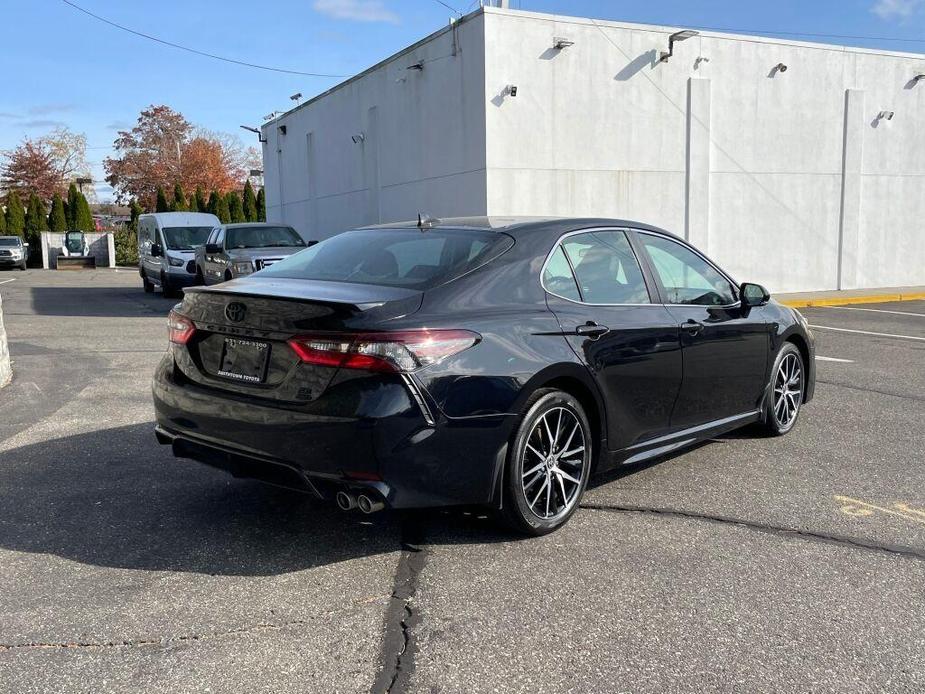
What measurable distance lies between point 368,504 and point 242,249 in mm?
13178

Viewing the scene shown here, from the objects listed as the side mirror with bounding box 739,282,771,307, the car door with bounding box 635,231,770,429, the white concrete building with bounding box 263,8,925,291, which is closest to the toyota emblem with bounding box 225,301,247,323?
the car door with bounding box 635,231,770,429

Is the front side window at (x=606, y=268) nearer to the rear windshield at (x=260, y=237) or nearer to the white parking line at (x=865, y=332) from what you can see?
the white parking line at (x=865, y=332)

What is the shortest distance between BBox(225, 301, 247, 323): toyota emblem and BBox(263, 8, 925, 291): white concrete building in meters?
13.0

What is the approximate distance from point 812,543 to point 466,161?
14034 mm

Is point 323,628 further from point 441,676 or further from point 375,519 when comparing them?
point 375,519

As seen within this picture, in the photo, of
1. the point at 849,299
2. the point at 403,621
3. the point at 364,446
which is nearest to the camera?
the point at 403,621

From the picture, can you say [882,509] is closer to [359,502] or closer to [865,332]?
[359,502]

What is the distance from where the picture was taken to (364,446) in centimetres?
353

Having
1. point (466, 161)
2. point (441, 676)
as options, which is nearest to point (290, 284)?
point (441, 676)

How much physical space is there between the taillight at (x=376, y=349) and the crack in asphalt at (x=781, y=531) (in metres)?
1.52

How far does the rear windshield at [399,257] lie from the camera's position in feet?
13.7

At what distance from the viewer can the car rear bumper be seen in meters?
3.54

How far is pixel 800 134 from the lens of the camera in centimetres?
1967

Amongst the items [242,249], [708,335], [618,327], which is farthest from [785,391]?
[242,249]
